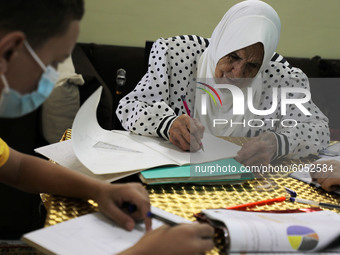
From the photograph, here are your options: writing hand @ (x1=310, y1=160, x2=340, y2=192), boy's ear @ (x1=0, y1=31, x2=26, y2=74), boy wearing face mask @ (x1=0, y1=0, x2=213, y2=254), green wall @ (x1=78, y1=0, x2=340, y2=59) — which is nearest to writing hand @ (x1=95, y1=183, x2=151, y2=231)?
boy wearing face mask @ (x1=0, y1=0, x2=213, y2=254)

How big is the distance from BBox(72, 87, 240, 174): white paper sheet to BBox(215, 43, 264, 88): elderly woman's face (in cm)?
34

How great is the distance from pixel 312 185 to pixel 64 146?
2.03 ft

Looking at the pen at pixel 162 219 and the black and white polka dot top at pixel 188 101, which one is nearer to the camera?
the pen at pixel 162 219

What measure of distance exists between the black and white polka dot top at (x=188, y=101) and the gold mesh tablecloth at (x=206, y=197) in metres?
0.21

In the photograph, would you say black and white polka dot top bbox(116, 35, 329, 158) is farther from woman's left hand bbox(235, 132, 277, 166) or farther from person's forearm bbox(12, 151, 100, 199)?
person's forearm bbox(12, 151, 100, 199)

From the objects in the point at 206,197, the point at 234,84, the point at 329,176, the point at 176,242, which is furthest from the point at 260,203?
the point at 234,84

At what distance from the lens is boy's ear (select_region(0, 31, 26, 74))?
0.67 metres

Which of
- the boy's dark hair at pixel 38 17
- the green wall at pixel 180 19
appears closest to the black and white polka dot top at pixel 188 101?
the boy's dark hair at pixel 38 17

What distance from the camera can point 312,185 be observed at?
1.09 metres

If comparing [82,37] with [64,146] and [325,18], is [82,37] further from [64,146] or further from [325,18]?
[64,146]

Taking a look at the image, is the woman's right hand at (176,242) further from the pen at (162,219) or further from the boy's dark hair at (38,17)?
the boy's dark hair at (38,17)

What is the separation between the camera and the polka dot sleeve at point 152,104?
1.27 meters

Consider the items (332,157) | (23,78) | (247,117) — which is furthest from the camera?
(247,117)

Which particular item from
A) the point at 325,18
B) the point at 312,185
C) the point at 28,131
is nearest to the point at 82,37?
the point at 28,131
